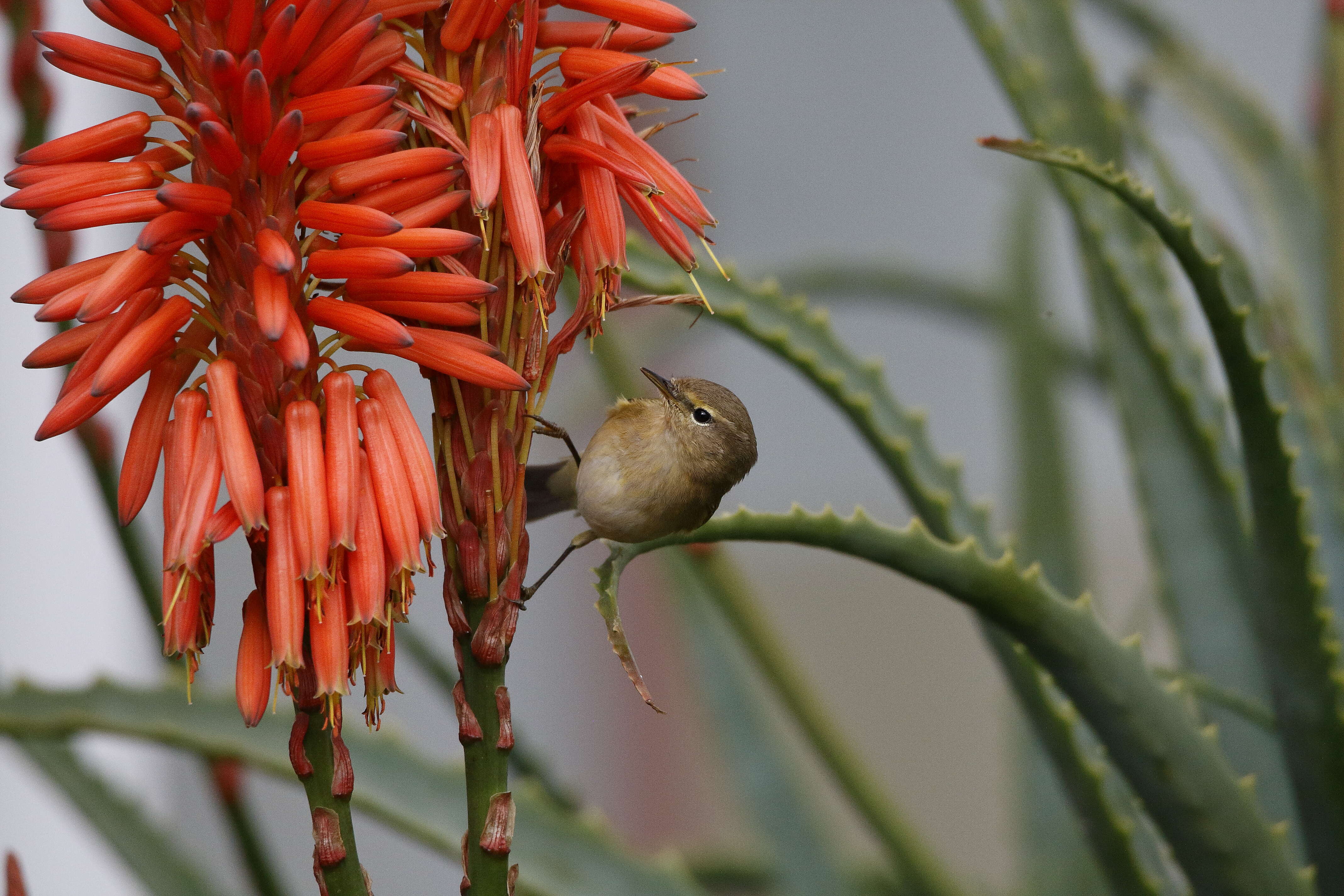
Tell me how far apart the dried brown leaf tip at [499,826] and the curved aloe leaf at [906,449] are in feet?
0.68

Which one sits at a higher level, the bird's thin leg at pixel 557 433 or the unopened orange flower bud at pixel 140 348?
the unopened orange flower bud at pixel 140 348

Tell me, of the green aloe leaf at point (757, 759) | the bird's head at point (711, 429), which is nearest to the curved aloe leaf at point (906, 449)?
the bird's head at point (711, 429)

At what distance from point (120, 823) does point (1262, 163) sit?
2.81 ft

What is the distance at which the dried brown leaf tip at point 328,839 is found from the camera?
9.0 inches

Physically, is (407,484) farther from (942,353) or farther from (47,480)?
(942,353)

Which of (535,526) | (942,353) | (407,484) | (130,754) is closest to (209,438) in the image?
(407,484)

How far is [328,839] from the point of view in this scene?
0.75 ft

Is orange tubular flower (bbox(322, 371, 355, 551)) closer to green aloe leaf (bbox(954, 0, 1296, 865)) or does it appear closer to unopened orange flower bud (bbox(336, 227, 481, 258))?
unopened orange flower bud (bbox(336, 227, 481, 258))

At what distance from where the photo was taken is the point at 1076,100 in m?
0.57

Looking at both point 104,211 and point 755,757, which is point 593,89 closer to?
point 104,211

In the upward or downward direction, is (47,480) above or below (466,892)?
below

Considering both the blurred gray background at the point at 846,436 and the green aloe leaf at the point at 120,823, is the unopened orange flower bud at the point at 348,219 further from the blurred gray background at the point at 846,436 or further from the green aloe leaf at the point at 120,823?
the blurred gray background at the point at 846,436

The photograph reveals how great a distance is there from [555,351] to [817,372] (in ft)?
0.53

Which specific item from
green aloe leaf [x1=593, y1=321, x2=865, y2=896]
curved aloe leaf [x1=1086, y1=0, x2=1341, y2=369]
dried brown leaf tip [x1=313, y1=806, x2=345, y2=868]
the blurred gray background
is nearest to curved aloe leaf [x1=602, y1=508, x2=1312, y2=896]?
dried brown leaf tip [x1=313, y1=806, x2=345, y2=868]
